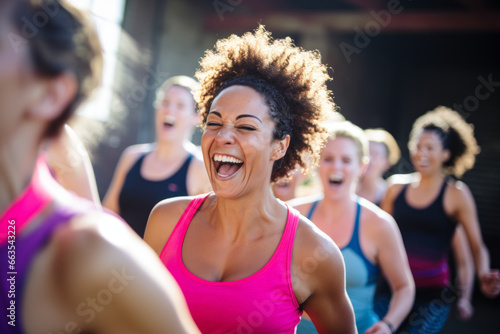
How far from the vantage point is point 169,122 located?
14.9ft

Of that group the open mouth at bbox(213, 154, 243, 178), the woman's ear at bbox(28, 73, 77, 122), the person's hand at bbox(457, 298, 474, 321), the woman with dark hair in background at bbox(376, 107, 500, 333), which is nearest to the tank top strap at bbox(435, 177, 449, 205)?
the woman with dark hair in background at bbox(376, 107, 500, 333)

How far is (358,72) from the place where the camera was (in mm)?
9859

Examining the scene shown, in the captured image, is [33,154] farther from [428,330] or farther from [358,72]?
[358,72]

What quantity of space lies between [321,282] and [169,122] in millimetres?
2636

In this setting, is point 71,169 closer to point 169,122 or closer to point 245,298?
point 245,298

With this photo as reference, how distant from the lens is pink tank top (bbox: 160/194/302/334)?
2025 millimetres

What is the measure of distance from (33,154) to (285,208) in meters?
1.38

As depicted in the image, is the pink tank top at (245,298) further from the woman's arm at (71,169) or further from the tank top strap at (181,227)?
the woman's arm at (71,169)

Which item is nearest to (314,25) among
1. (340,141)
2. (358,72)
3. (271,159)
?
(358,72)

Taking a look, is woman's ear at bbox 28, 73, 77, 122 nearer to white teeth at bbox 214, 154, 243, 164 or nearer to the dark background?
white teeth at bbox 214, 154, 243, 164

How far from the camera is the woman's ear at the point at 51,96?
109cm

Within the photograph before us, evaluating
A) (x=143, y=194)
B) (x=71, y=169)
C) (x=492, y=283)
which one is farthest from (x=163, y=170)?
(x=492, y=283)

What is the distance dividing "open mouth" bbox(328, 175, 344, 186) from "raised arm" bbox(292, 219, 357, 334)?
1.28 meters

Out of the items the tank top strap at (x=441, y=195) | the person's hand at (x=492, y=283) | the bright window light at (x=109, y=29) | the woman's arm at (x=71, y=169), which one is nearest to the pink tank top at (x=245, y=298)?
A: the woman's arm at (x=71, y=169)
